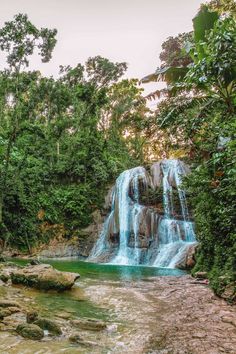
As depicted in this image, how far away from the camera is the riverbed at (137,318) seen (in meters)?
3.62

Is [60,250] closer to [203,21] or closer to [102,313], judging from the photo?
[102,313]

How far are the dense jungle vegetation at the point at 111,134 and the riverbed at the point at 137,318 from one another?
3.67ft

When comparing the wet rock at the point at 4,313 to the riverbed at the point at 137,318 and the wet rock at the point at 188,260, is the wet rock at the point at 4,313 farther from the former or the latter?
the wet rock at the point at 188,260

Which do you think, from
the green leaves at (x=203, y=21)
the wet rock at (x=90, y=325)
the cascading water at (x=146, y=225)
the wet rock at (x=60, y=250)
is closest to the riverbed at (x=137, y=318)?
the wet rock at (x=90, y=325)

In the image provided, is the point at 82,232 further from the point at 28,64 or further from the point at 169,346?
the point at 169,346

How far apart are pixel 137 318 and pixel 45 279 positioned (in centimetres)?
316

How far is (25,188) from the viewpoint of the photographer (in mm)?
23312

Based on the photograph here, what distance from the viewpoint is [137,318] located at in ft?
16.8

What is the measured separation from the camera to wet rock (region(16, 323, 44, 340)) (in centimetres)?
383

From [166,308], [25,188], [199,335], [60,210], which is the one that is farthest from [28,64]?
[199,335]

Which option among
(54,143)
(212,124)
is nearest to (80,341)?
(212,124)

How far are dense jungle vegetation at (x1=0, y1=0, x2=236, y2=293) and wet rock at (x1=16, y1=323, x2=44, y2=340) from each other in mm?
3569

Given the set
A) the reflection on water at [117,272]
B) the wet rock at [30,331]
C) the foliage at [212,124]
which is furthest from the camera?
the reflection on water at [117,272]

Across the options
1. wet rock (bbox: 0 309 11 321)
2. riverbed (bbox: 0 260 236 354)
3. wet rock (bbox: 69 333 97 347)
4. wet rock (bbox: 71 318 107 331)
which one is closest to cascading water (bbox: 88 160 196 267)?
A: riverbed (bbox: 0 260 236 354)
